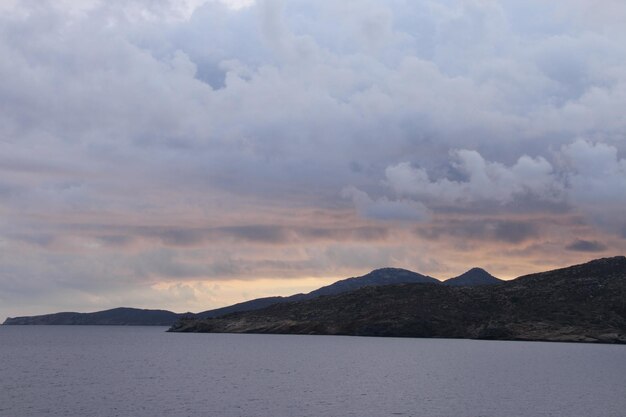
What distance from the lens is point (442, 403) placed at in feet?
372

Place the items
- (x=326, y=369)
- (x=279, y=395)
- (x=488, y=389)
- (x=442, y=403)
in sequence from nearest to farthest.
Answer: (x=442, y=403)
(x=279, y=395)
(x=488, y=389)
(x=326, y=369)

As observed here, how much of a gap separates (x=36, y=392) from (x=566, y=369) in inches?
5278

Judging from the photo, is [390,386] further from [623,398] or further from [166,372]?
[166,372]

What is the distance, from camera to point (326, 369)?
18088 cm

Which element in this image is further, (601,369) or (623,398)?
(601,369)

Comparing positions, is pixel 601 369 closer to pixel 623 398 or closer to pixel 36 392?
pixel 623 398

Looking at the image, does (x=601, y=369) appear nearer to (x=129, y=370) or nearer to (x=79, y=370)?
(x=129, y=370)

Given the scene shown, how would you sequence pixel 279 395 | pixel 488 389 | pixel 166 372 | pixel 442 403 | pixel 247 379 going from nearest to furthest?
pixel 442 403, pixel 279 395, pixel 488 389, pixel 247 379, pixel 166 372

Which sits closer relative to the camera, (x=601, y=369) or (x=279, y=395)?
(x=279, y=395)

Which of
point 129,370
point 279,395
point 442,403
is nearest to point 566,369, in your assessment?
point 442,403

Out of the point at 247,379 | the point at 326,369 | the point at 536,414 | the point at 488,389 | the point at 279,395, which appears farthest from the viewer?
the point at 326,369

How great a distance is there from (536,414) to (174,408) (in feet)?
178

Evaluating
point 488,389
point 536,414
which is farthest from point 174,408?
point 488,389

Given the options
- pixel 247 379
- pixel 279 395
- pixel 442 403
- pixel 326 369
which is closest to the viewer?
pixel 442 403
